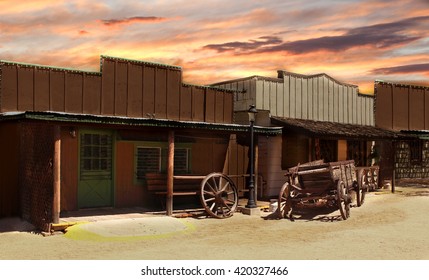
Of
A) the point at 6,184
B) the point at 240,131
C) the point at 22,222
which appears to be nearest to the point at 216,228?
the point at 240,131

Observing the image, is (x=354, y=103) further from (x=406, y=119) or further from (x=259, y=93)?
(x=259, y=93)

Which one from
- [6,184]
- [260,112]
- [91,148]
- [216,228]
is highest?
[260,112]

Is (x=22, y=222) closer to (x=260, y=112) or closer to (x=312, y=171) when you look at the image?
(x=312, y=171)

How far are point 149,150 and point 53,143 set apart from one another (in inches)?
170

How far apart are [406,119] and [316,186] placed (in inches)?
473

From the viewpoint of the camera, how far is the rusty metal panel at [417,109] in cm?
2452

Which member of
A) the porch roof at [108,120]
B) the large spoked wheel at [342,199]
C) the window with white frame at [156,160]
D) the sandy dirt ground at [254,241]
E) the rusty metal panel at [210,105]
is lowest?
the sandy dirt ground at [254,241]

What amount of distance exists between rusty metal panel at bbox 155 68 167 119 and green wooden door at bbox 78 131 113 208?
2.05 meters

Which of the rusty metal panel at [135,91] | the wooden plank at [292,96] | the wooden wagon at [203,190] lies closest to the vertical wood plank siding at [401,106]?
the wooden plank at [292,96]

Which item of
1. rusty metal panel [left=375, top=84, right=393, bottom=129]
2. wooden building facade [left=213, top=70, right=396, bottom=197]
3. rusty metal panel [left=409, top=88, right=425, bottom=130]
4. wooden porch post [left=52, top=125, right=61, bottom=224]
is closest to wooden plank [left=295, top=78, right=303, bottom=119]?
wooden building facade [left=213, top=70, right=396, bottom=197]

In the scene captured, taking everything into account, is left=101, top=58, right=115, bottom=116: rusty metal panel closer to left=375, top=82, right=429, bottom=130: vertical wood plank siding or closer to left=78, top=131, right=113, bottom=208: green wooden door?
left=78, top=131, right=113, bottom=208: green wooden door

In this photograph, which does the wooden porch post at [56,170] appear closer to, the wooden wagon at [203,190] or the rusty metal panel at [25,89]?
the rusty metal panel at [25,89]

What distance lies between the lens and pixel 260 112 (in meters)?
18.4

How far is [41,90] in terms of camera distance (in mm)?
13531
